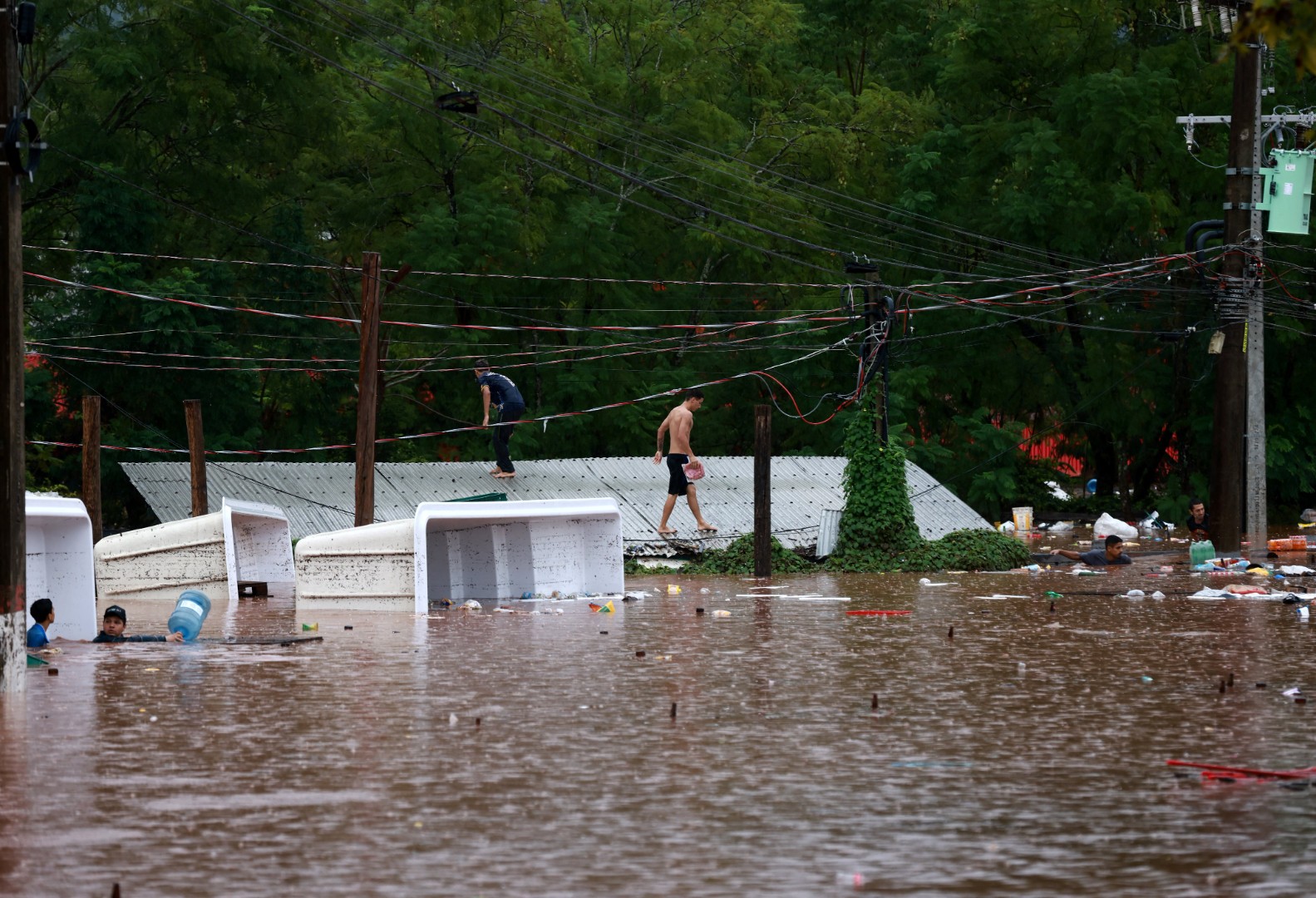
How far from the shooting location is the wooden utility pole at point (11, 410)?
39.3 ft

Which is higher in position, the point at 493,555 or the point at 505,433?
the point at 505,433

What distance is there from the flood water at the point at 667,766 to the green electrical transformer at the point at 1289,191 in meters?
15.7

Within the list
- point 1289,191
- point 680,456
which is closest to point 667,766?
point 680,456

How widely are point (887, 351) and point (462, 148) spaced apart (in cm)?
1692

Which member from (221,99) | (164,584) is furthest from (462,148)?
(164,584)

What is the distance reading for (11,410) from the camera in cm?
1202

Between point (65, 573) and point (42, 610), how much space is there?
1.77 m

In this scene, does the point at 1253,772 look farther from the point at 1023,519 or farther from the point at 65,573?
the point at 1023,519

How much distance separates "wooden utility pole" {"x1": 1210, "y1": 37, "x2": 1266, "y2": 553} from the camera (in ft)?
95.3

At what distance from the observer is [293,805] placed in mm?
8008

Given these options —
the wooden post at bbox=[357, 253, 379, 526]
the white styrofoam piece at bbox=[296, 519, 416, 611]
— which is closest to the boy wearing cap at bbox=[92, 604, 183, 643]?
the white styrofoam piece at bbox=[296, 519, 416, 611]

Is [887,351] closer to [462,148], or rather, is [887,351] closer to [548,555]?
[548,555]

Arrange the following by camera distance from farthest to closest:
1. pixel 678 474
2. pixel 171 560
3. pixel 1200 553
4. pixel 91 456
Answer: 1. pixel 678 474
2. pixel 91 456
3. pixel 1200 553
4. pixel 171 560

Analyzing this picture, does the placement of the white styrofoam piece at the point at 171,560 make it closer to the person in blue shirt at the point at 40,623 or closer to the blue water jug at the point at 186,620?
the blue water jug at the point at 186,620
